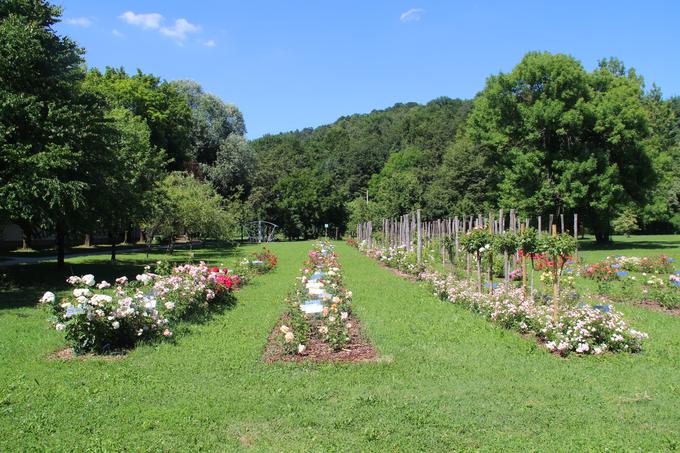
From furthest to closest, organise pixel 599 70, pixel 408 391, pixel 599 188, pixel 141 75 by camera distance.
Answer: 1. pixel 141 75
2. pixel 599 70
3. pixel 599 188
4. pixel 408 391

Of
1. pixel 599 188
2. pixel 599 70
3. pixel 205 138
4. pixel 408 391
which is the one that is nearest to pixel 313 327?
pixel 408 391

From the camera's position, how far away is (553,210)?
113ft

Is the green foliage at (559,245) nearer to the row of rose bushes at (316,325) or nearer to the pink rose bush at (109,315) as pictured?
the row of rose bushes at (316,325)

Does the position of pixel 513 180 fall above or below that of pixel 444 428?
above

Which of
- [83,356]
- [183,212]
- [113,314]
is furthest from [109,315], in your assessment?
[183,212]

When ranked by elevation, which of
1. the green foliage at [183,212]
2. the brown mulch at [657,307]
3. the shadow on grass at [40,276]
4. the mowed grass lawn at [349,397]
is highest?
the green foliage at [183,212]

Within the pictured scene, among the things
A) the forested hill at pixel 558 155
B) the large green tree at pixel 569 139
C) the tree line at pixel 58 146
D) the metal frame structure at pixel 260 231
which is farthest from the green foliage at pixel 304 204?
the tree line at pixel 58 146

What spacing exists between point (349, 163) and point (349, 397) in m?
86.8

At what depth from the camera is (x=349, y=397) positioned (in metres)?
5.64

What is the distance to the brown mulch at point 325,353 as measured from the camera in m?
7.17

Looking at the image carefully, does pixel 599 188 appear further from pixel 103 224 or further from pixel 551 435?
pixel 551 435

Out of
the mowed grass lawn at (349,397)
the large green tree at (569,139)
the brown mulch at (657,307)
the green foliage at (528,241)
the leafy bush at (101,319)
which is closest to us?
the mowed grass lawn at (349,397)

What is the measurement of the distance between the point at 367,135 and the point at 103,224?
273 ft

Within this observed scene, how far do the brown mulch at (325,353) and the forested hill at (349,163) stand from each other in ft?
116
